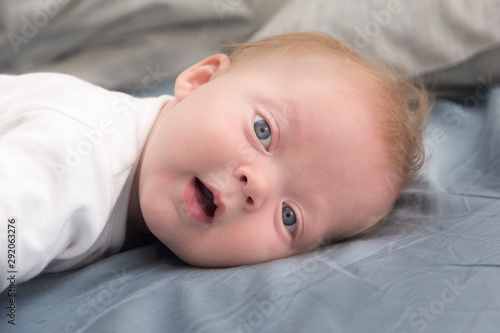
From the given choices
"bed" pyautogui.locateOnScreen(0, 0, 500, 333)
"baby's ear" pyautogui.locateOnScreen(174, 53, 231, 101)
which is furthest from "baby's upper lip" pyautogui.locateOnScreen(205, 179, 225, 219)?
"baby's ear" pyautogui.locateOnScreen(174, 53, 231, 101)

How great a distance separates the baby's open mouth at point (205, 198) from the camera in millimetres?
950

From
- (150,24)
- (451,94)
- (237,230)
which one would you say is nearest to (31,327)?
(237,230)

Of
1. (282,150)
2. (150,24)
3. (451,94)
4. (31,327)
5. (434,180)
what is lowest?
(31,327)

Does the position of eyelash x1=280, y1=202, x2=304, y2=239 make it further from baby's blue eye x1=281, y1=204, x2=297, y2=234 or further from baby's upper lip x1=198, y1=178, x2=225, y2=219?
baby's upper lip x1=198, y1=178, x2=225, y2=219

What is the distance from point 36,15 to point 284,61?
2.56ft

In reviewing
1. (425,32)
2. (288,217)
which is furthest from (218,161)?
(425,32)

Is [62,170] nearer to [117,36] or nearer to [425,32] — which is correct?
[117,36]

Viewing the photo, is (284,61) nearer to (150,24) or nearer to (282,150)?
(282,150)

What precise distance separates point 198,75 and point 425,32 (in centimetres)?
84

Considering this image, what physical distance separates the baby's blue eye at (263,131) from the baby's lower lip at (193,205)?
15 centimetres

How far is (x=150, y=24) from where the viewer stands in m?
1.63

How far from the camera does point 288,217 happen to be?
39.2 inches

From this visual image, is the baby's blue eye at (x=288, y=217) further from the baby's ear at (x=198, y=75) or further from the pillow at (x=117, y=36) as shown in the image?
the pillow at (x=117, y=36)

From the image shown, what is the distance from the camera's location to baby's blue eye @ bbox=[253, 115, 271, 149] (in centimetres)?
97
